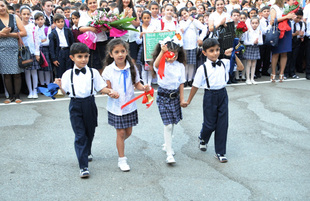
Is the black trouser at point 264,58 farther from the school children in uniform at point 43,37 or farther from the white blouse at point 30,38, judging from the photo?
the white blouse at point 30,38

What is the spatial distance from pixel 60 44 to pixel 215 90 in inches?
192

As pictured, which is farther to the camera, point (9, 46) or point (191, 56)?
point (191, 56)

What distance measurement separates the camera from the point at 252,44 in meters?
9.27

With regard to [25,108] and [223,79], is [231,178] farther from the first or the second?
[25,108]

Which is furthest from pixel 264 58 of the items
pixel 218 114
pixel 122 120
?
pixel 122 120

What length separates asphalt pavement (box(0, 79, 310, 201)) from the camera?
382 centimetres

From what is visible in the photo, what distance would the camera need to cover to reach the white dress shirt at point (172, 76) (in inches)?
179

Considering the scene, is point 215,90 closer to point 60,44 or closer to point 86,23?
point 86,23

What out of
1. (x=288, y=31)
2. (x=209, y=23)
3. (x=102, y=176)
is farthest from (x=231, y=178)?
(x=288, y=31)

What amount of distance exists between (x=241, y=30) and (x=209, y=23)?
2.79ft

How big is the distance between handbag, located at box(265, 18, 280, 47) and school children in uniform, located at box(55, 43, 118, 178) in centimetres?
643

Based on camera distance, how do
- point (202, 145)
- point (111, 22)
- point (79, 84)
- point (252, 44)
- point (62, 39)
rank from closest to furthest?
point (79, 84) < point (202, 145) < point (111, 22) < point (62, 39) < point (252, 44)

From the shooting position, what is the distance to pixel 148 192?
3812 mm

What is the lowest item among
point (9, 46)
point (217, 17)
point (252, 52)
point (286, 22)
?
point (252, 52)
